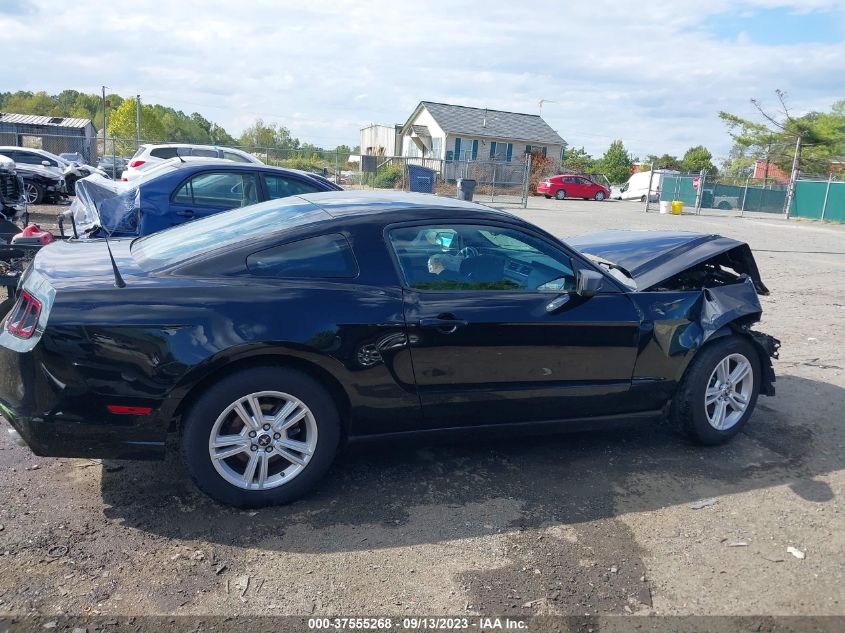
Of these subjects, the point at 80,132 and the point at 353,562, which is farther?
the point at 80,132

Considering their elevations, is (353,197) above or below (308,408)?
above

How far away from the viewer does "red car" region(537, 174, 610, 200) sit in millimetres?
40906

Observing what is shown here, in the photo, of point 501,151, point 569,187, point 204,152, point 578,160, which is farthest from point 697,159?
point 204,152

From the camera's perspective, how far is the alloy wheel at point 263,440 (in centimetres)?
340

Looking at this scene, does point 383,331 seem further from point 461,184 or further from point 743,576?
point 461,184

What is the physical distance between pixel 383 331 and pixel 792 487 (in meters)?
2.63

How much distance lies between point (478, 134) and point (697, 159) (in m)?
38.1

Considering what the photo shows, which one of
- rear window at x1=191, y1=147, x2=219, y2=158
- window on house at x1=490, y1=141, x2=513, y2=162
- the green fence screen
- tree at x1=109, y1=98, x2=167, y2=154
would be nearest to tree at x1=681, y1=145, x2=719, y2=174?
window on house at x1=490, y1=141, x2=513, y2=162

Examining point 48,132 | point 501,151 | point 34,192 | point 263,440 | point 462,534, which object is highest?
point 501,151

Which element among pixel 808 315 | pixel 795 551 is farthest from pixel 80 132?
pixel 795 551

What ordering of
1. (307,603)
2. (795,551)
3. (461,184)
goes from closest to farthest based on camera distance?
1. (307,603)
2. (795,551)
3. (461,184)

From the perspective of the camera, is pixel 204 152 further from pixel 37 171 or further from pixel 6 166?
pixel 6 166

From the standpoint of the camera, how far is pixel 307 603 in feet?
9.39

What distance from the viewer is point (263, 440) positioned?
346 cm
